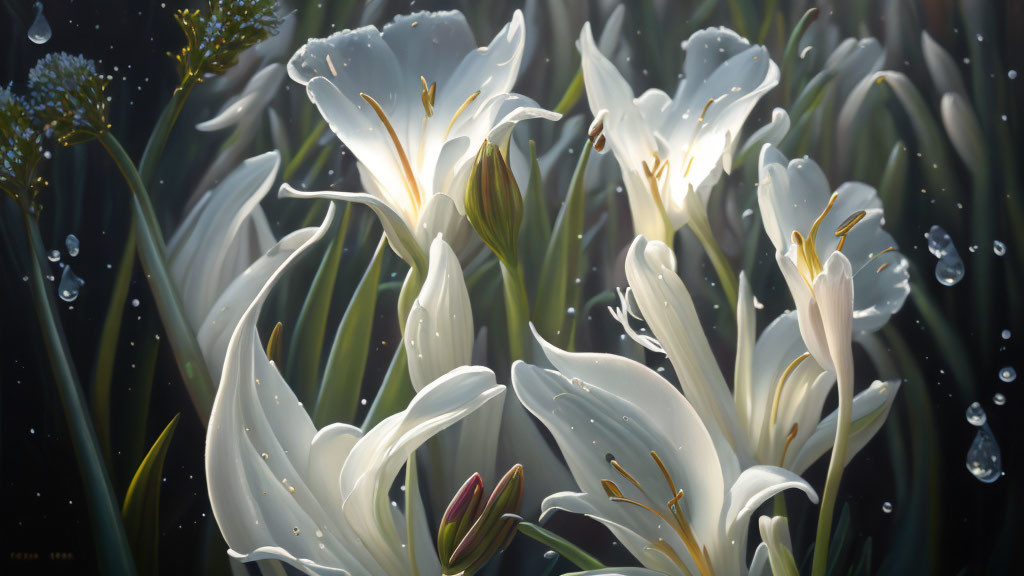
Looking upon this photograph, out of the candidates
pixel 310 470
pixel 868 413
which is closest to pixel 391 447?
pixel 310 470

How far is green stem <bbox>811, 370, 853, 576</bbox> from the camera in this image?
0.36 m

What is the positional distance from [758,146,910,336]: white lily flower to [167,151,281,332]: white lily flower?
29 cm

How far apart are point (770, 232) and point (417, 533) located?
247 millimetres

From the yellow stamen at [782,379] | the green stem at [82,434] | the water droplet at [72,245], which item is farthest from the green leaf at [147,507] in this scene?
the yellow stamen at [782,379]

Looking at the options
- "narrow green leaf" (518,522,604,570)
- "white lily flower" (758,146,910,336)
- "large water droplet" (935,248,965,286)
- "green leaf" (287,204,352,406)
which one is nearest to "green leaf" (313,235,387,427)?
"green leaf" (287,204,352,406)

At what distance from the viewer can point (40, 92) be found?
428mm

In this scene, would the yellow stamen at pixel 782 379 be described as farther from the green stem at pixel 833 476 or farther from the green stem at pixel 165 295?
the green stem at pixel 165 295

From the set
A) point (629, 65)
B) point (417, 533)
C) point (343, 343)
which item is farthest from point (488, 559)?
point (629, 65)

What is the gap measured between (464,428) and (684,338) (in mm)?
131

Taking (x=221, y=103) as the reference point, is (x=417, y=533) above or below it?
below

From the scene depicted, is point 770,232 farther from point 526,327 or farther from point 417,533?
point 417,533

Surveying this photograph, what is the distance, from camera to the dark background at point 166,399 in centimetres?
40

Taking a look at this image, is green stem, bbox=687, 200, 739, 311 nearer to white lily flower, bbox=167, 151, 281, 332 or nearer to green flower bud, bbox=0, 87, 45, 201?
white lily flower, bbox=167, 151, 281, 332

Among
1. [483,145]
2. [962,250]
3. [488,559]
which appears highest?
[483,145]
